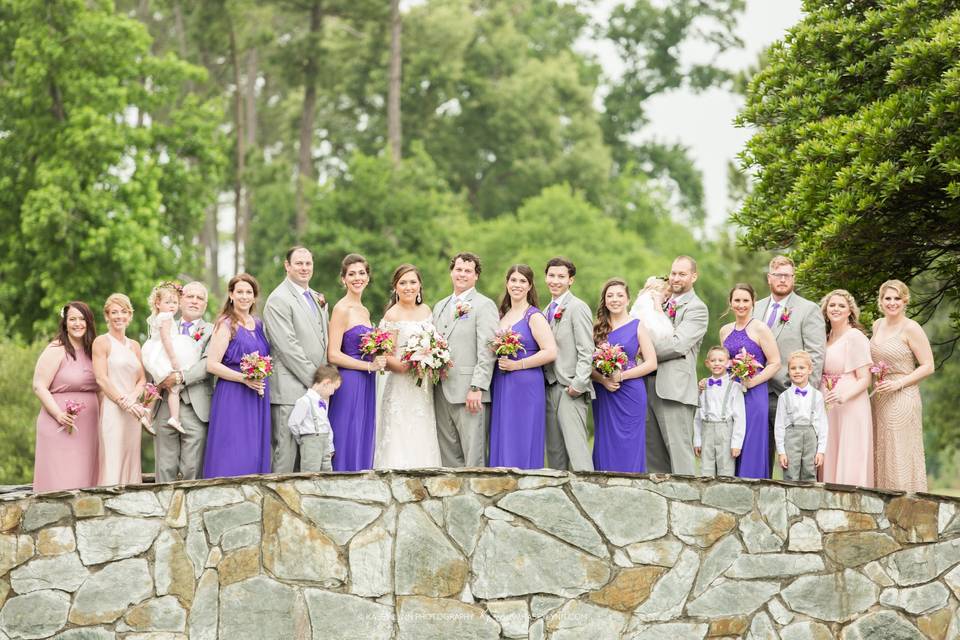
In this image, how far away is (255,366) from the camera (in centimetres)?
1064

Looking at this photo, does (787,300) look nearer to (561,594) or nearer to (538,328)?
(538,328)

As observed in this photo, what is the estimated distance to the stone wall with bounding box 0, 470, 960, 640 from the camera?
10180mm

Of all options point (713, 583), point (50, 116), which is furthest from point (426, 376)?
point (50, 116)

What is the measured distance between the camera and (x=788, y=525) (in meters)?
10.6

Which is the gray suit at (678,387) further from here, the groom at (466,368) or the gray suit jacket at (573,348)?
the groom at (466,368)

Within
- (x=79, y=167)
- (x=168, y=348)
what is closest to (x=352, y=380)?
(x=168, y=348)

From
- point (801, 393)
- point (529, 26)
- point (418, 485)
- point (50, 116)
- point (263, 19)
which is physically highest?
point (529, 26)

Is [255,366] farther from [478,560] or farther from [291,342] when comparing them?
[478,560]

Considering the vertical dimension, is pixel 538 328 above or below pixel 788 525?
above

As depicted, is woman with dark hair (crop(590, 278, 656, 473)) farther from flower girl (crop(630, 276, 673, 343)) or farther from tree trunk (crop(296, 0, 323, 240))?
tree trunk (crop(296, 0, 323, 240))

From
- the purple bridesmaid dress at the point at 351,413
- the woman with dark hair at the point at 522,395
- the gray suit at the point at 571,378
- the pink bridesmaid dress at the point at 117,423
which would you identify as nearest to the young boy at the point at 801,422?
the gray suit at the point at 571,378

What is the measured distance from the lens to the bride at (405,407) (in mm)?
11133

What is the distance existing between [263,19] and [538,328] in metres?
28.3

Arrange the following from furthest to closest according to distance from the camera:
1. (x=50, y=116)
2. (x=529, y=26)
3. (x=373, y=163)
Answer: (x=529, y=26) → (x=373, y=163) → (x=50, y=116)
